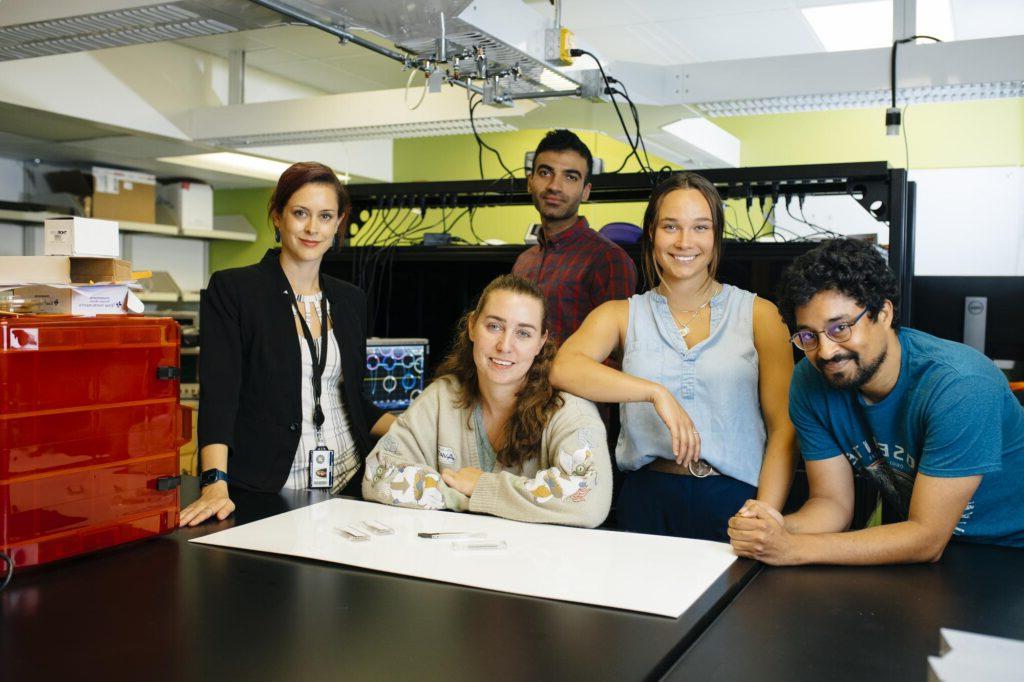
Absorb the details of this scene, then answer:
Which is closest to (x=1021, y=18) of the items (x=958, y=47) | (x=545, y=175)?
(x=958, y=47)

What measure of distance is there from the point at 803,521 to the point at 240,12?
188cm

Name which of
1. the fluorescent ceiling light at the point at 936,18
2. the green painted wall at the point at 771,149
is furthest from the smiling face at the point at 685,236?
the green painted wall at the point at 771,149

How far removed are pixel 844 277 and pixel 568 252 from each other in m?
1.23

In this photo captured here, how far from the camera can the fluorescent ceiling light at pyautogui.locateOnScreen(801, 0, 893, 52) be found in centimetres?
427

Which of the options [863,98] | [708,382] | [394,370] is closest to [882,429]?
[708,382]

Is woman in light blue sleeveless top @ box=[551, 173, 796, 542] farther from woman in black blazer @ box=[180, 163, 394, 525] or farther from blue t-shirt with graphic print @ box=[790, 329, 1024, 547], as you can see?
woman in black blazer @ box=[180, 163, 394, 525]

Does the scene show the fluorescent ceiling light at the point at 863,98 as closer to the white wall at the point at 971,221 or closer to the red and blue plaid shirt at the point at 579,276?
the red and blue plaid shirt at the point at 579,276

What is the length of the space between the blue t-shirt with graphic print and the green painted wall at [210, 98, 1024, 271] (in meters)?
3.94

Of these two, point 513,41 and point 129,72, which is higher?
point 129,72

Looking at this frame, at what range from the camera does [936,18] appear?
14.6 ft

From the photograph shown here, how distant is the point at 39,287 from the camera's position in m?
1.42

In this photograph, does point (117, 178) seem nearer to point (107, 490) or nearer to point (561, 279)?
point (561, 279)

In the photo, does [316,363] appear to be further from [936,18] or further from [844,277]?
[936,18]

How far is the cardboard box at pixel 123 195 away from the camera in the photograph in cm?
563
